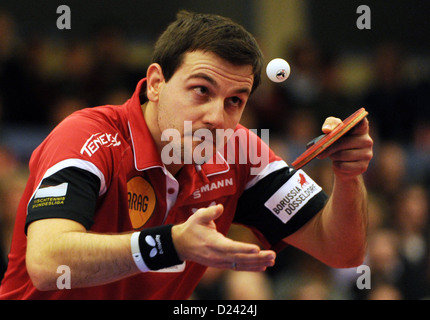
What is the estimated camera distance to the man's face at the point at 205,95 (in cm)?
330

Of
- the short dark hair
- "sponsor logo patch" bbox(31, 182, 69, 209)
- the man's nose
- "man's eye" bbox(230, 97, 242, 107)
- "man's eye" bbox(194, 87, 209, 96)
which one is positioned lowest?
"sponsor logo patch" bbox(31, 182, 69, 209)

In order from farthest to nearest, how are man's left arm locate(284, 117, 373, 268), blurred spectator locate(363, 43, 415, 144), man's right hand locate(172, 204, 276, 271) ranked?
blurred spectator locate(363, 43, 415, 144) < man's left arm locate(284, 117, 373, 268) < man's right hand locate(172, 204, 276, 271)

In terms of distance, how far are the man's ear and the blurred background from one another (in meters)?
2.43

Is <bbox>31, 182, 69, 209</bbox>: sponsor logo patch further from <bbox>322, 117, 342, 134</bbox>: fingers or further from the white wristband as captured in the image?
<bbox>322, 117, 342, 134</bbox>: fingers

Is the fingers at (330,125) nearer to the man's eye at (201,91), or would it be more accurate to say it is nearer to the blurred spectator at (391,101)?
the man's eye at (201,91)

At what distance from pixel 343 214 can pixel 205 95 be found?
110 centimetres

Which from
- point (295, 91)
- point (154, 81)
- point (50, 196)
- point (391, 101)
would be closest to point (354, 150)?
point (154, 81)

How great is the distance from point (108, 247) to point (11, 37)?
537cm

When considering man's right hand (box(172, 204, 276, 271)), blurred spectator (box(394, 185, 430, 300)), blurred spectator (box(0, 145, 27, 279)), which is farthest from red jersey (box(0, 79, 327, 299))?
blurred spectator (box(394, 185, 430, 300))

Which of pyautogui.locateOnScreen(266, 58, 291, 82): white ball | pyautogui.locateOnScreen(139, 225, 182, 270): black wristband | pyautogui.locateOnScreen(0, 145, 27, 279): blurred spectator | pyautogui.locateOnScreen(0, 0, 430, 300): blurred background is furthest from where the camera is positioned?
pyautogui.locateOnScreen(0, 0, 430, 300): blurred background

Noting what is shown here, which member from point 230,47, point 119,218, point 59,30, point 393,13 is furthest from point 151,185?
point 393,13

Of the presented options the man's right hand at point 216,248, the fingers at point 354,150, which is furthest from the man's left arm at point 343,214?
the man's right hand at point 216,248

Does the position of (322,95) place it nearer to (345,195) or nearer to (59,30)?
(59,30)

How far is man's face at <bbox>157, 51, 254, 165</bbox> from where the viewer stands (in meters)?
3.30
